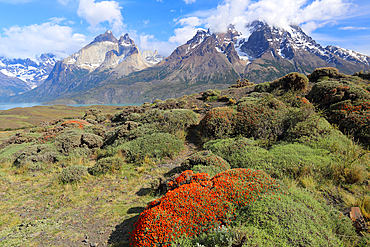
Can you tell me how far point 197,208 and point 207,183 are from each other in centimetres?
90

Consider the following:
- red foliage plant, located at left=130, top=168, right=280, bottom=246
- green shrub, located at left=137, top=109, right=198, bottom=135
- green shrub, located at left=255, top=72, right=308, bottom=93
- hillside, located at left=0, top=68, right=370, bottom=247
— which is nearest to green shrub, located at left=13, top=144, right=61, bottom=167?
hillside, located at left=0, top=68, right=370, bottom=247

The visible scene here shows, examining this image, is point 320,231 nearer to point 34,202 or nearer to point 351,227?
point 351,227

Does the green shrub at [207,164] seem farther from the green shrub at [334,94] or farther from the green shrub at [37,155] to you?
the green shrub at [334,94]

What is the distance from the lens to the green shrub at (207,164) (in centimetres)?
619

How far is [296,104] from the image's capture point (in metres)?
11.7

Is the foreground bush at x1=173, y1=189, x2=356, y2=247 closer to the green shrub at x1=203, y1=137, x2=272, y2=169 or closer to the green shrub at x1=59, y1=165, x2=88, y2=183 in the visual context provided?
the green shrub at x1=203, y1=137, x2=272, y2=169

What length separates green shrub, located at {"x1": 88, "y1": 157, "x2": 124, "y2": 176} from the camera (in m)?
8.21

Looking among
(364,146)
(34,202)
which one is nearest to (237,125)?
(364,146)

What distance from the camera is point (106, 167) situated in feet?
27.3

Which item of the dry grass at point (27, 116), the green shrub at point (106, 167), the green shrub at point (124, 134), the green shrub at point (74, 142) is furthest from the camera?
the dry grass at point (27, 116)

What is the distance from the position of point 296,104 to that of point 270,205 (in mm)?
10955

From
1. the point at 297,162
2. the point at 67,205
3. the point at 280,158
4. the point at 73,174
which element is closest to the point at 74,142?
the point at 73,174

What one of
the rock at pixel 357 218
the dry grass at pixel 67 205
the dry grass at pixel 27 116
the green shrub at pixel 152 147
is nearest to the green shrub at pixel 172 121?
the green shrub at pixel 152 147

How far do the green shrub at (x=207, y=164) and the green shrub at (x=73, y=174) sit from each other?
5.10 meters
